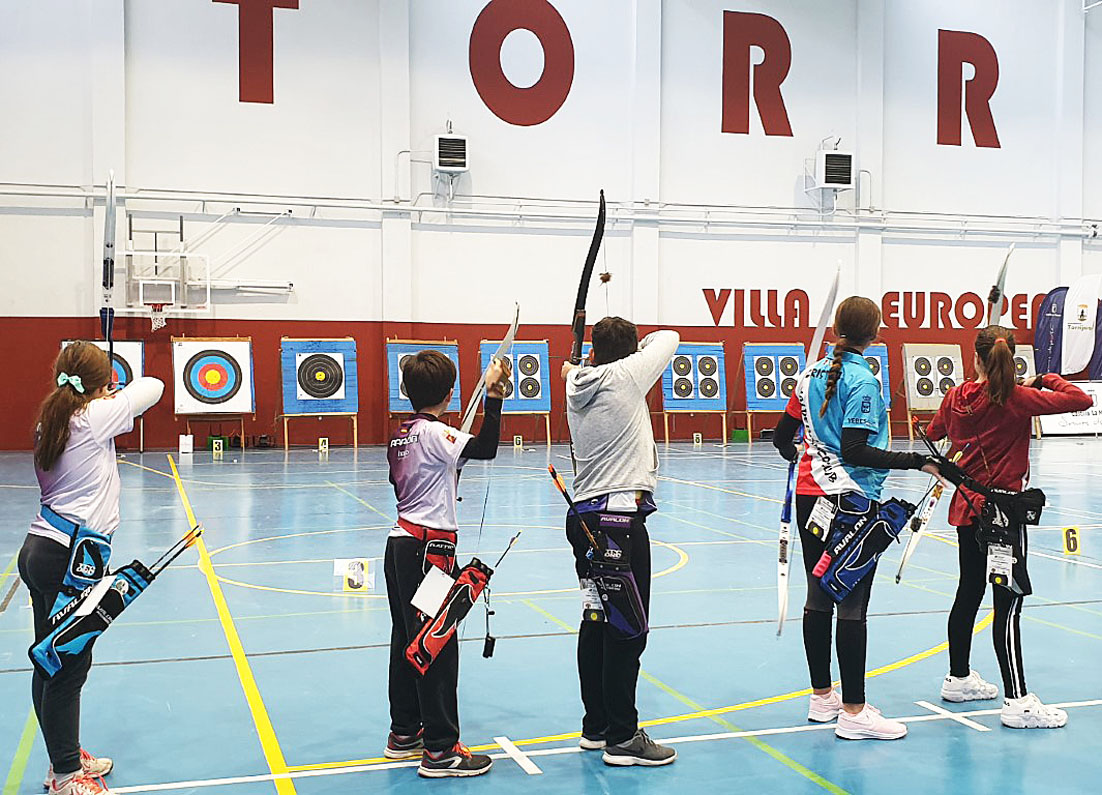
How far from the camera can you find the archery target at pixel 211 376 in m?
14.4

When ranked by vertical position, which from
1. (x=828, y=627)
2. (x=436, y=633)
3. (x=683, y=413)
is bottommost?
(x=683, y=413)

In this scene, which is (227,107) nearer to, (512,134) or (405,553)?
(512,134)

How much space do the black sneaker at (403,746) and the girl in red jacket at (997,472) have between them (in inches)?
68.6

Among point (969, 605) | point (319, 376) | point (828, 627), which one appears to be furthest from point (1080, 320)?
point (828, 627)

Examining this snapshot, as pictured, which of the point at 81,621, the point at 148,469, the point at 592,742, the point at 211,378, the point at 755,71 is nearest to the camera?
the point at 81,621

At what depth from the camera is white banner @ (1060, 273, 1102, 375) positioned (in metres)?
17.1

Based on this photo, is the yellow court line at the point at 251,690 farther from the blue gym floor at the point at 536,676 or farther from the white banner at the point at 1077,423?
the white banner at the point at 1077,423

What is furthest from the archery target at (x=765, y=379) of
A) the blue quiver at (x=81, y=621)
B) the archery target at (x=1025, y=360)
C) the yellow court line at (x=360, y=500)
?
the blue quiver at (x=81, y=621)

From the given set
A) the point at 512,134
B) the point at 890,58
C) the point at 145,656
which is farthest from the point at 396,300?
the point at 145,656

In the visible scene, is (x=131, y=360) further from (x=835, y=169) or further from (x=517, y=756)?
(x=517, y=756)

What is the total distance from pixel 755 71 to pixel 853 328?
14.5 metres

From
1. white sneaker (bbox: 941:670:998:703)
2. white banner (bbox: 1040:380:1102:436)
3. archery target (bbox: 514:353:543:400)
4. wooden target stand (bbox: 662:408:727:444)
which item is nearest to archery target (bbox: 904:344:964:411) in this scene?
white banner (bbox: 1040:380:1102:436)

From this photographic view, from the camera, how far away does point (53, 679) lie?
274 cm

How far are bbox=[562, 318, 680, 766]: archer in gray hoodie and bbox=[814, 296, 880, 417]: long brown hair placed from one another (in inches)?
18.8
